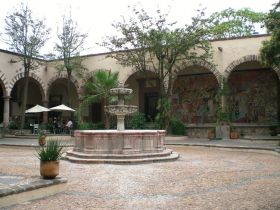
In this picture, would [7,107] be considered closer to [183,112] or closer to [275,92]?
[183,112]

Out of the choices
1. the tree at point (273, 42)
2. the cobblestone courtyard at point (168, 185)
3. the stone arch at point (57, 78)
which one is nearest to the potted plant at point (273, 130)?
the tree at point (273, 42)

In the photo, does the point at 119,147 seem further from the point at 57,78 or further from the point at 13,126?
the point at 57,78

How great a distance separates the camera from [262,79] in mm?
22703

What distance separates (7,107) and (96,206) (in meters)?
19.7

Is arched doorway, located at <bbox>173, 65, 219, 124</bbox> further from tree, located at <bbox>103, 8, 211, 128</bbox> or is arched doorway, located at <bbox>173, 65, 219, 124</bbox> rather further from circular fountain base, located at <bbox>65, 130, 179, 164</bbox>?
circular fountain base, located at <bbox>65, 130, 179, 164</bbox>

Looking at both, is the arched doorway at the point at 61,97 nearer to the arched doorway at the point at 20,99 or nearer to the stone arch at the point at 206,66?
the arched doorway at the point at 20,99

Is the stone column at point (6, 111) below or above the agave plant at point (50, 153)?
above

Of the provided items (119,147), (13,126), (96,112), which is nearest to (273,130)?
(119,147)

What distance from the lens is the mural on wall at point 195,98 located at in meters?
24.0

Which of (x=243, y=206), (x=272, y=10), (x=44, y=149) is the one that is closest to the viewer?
(x=243, y=206)

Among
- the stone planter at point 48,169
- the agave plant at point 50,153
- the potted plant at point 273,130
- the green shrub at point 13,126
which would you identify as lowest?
the stone planter at point 48,169

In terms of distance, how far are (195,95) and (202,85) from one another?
771mm

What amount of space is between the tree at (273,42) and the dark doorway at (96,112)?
15.0 meters

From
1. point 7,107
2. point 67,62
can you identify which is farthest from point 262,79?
point 7,107
